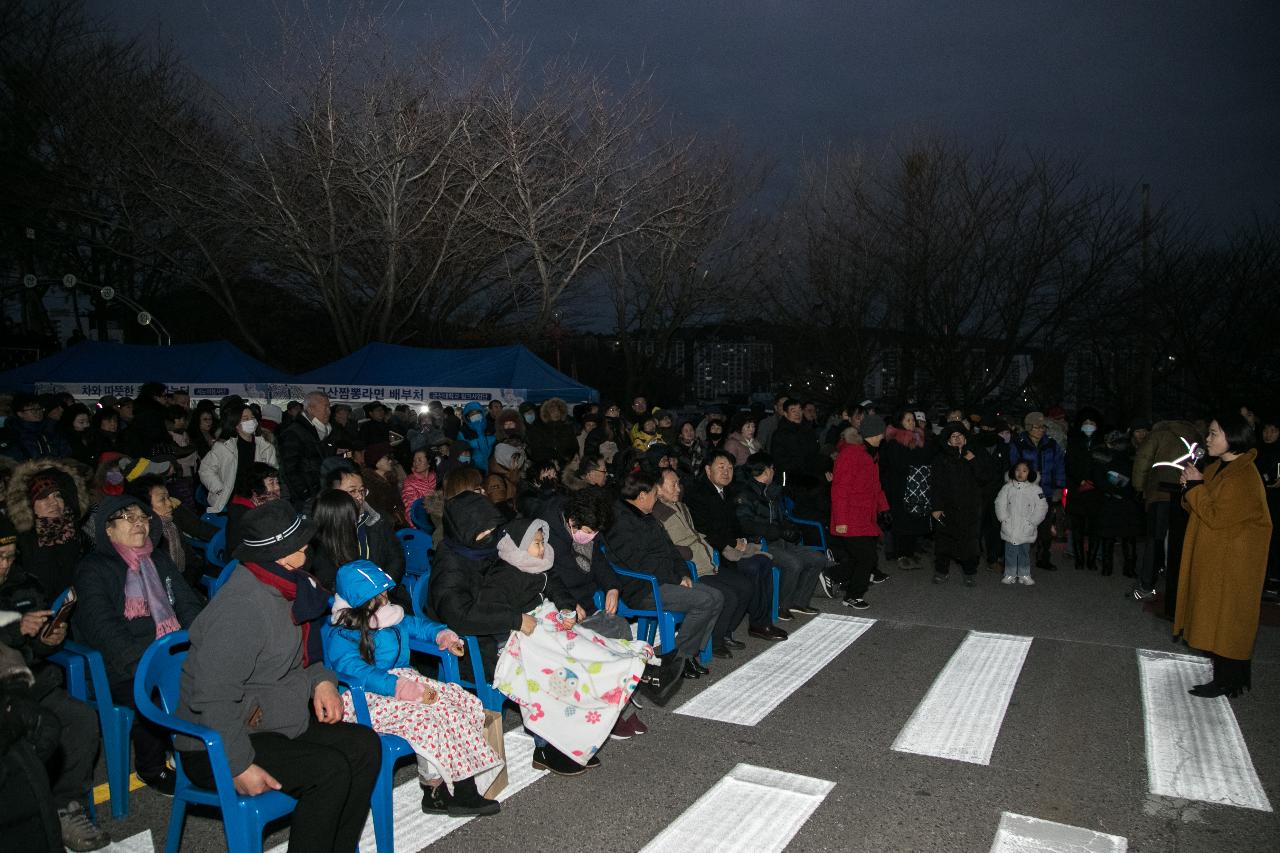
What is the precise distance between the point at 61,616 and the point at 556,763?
2.48 metres

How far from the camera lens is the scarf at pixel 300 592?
141 inches

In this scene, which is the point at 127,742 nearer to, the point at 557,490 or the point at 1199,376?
the point at 557,490

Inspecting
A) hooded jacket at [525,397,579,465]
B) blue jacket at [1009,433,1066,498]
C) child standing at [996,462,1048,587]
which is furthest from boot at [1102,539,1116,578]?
hooded jacket at [525,397,579,465]

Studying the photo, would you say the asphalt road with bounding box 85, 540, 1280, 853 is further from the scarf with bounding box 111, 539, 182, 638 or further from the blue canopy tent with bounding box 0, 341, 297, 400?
the blue canopy tent with bounding box 0, 341, 297, 400

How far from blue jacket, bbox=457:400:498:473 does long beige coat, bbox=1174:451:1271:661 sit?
29.3 ft

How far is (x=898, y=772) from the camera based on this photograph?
15.6 ft

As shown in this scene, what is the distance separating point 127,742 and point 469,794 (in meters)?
1.68

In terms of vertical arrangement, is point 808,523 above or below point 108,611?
below

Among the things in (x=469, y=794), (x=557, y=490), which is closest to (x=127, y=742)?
(x=469, y=794)

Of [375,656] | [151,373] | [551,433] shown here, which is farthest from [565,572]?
[151,373]

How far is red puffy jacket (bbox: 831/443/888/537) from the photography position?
875 centimetres

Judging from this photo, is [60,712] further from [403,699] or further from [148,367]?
Result: [148,367]

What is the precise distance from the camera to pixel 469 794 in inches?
165

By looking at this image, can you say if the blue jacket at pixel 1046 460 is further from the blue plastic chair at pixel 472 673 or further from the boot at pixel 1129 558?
the blue plastic chair at pixel 472 673
